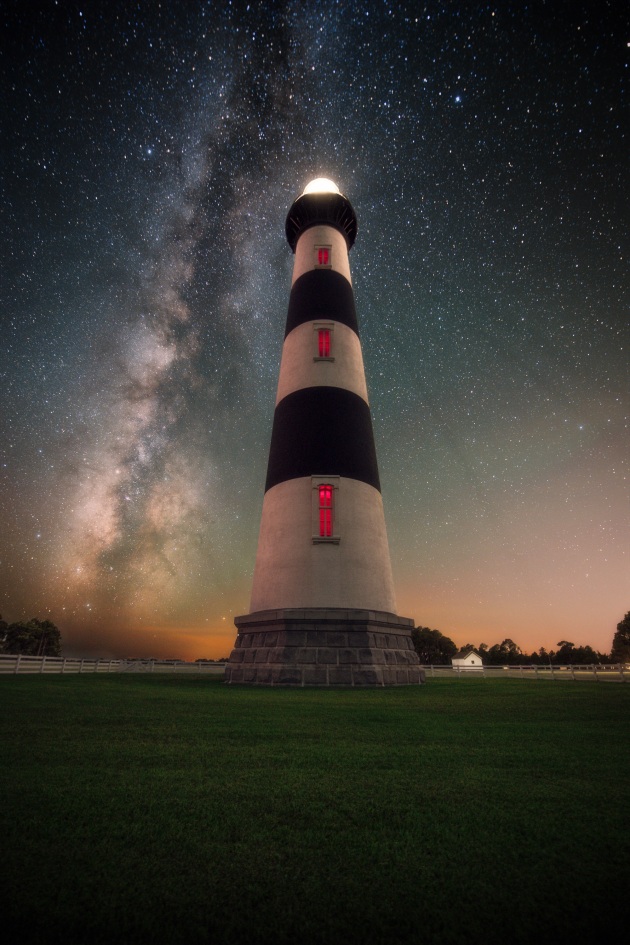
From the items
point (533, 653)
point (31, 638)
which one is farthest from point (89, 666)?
point (533, 653)

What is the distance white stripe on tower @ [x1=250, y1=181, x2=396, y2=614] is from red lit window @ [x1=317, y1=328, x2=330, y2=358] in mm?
43

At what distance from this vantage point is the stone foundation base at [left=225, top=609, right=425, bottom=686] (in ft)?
43.9

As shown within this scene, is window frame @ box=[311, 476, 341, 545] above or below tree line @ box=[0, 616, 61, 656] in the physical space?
above

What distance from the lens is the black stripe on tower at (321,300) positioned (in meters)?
19.3

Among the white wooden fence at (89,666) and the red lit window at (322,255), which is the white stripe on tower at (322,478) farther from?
the white wooden fence at (89,666)

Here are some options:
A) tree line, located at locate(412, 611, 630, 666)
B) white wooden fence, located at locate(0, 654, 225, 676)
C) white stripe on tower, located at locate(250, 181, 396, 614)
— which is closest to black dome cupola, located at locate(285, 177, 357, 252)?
white stripe on tower, located at locate(250, 181, 396, 614)

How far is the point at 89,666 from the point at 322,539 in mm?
19818

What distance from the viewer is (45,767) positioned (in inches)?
158

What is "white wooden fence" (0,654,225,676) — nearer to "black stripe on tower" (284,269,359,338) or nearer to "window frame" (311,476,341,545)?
"window frame" (311,476,341,545)

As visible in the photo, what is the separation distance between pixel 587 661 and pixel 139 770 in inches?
2858

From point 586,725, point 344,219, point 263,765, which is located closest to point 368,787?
point 263,765

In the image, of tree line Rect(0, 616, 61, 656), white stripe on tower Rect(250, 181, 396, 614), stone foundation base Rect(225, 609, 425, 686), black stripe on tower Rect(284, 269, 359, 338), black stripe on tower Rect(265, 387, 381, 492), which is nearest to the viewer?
stone foundation base Rect(225, 609, 425, 686)

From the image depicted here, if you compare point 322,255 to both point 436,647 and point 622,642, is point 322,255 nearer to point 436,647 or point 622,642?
point 436,647

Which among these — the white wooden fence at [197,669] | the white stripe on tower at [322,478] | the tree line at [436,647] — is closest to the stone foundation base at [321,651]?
the white stripe on tower at [322,478]
